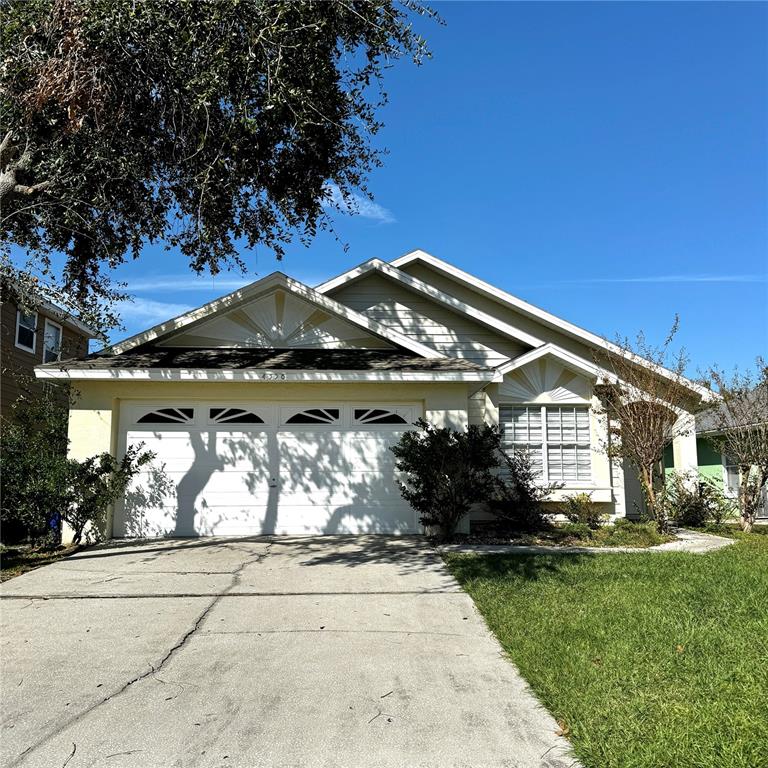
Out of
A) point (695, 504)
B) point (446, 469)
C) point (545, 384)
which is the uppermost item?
point (545, 384)

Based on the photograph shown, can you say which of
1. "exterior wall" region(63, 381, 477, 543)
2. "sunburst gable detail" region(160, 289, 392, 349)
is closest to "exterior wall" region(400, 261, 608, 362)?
"sunburst gable detail" region(160, 289, 392, 349)

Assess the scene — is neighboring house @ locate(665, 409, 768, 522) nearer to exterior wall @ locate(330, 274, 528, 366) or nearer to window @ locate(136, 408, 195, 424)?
exterior wall @ locate(330, 274, 528, 366)

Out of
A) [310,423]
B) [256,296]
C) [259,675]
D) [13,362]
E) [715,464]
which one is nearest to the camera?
[259,675]

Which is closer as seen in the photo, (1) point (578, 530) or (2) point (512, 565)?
(2) point (512, 565)

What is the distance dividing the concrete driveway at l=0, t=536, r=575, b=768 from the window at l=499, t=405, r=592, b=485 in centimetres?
578

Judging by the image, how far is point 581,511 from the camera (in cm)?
1238

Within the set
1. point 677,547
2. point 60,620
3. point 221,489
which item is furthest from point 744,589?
point 221,489

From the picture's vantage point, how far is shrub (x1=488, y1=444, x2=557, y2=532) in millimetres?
11898

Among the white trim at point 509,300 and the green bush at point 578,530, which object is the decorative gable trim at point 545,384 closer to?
the white trim at point 509,300

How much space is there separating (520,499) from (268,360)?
215 inches

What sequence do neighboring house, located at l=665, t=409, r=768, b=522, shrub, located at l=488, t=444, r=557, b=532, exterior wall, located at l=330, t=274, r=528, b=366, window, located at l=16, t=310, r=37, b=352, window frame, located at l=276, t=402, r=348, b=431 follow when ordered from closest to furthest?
1. window frame, located at l=276, t=402, r=348, b=431
2. shrub, located at l=488, t=444, r=557, b=532
3. exterior wall, located at l=330, t=274, r=528, b=366
4. window, located at l=16, t=310, r=37, b=352
5. neighboring house, located at l=665, t=409, r=768, b=522

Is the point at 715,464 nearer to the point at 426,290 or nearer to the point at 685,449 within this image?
the point at 685,449

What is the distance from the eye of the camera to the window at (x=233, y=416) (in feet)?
36.6

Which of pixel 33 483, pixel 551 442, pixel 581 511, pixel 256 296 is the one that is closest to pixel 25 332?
pixel 256 296
